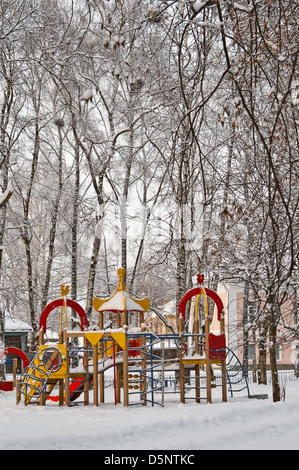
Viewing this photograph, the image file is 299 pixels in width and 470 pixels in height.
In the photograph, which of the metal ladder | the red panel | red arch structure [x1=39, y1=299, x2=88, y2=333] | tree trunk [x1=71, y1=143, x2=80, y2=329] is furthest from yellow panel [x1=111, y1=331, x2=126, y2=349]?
tree trunk [x1=71, y1=143, x2=80, y2=329]

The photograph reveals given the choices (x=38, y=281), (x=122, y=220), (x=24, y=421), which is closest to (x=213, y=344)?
(x=24, y=421)

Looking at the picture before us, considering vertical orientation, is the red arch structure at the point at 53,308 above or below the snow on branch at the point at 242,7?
below

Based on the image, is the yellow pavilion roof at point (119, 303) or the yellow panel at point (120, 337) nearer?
the yellow panel at point (120, 337)

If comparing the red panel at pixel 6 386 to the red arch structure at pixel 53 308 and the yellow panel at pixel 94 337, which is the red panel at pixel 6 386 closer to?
the red arch structure at pixel 53 308

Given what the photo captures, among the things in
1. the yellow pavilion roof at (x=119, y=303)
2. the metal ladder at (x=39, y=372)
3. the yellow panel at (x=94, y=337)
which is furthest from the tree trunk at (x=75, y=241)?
the yellow panel at (x=94, y=337)

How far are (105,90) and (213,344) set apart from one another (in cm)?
1305

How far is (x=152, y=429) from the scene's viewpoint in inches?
351

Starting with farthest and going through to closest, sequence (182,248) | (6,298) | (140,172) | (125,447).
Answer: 1. (140,172)
2. (6,298)
3. (182,248)
4. (125,447)

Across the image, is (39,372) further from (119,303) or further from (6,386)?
(6,386)

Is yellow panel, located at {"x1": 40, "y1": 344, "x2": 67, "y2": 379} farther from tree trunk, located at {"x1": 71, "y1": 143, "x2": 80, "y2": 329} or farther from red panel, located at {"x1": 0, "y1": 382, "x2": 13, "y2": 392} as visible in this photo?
tree trunk, located at {"x1": 71, "y1": 143, "x2": 80, "y2": 329}

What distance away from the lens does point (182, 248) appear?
18516mm

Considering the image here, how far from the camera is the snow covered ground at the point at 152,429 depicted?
25.6ft

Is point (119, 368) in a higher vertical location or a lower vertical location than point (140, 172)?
lower
